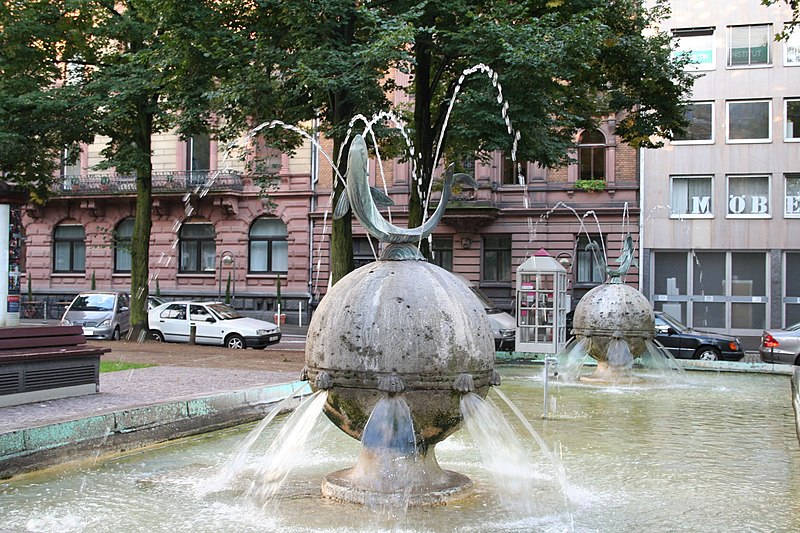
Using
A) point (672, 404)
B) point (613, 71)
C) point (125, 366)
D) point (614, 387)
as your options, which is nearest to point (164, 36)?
point (125, 366)

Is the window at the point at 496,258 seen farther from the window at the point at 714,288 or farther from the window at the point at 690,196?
the window at the point at 690,196

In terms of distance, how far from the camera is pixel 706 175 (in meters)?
41.0

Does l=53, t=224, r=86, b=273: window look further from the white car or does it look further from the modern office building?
the modern office building

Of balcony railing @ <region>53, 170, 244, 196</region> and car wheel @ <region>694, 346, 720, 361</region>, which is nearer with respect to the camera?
car wheel @ <region>694, 346, 720, 361</region>

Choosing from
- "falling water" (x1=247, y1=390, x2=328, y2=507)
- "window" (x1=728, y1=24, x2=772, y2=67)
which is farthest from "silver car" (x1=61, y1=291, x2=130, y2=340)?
"window" (x1=728, y1=24, x2=772, y2=67)

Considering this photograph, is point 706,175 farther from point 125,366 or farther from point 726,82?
point 125,366

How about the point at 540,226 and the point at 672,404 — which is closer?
the point at 672,404

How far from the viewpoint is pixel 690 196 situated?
41.1m

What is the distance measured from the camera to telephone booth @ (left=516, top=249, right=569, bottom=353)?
2197 cm

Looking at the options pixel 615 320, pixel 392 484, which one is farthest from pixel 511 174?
pixel 392 484

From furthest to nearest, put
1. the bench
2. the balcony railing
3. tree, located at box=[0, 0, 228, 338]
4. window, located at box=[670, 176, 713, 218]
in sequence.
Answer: the balcony railing < window, located at box=[670, 176, 713, 218] < tree, located at box=[0, 0, 228, 338] < the bench

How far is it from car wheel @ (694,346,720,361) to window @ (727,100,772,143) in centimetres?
2074

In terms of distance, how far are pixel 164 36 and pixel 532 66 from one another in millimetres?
8498

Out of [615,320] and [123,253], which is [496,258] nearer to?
[123,253]
